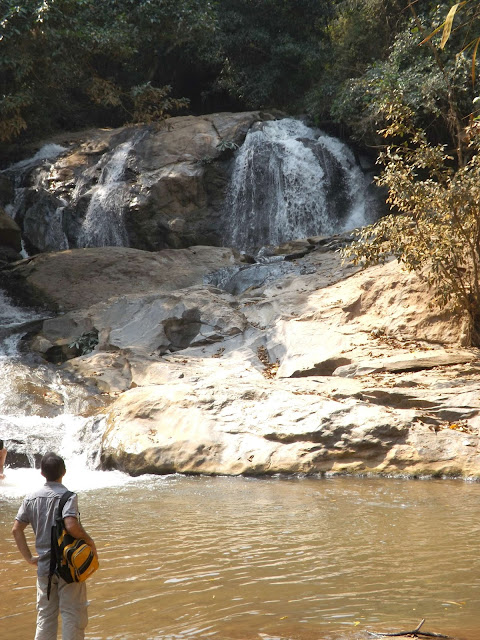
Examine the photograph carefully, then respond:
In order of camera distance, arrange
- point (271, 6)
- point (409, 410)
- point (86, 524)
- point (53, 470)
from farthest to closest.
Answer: point (271, 6) < point (409, 410) < point (86, 524) < point (53, 470)

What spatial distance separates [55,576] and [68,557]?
17 centimetres

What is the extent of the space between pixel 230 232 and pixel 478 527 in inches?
652

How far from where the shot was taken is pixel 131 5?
24859mm

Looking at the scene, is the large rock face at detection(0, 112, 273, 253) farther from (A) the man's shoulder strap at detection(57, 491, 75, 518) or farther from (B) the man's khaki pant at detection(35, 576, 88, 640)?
(B) the man's khaki pant at detection(35, 576, 88, 640)

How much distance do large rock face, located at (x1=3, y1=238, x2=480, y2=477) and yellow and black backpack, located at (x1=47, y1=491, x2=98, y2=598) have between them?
5.63 meters

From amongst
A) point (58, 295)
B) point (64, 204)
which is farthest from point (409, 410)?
point (64, 204)

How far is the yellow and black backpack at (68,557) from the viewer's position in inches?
144

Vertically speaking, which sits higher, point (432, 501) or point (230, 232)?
point (230, 232)

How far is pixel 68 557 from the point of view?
3656 mm

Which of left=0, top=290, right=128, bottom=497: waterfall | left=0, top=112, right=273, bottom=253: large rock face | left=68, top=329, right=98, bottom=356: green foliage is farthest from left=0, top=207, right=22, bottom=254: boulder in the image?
left=0, top=290, right=128, bottom=497: waterfall

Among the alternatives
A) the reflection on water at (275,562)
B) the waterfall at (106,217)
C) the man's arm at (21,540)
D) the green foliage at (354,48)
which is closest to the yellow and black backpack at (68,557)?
the man's arm at (21,540)

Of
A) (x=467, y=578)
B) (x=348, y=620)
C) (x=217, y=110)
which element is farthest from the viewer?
(x=217, y=110)

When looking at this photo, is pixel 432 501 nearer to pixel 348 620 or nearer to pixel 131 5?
pixel 348 620

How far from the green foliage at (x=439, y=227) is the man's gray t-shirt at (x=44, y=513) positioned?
8.38m
